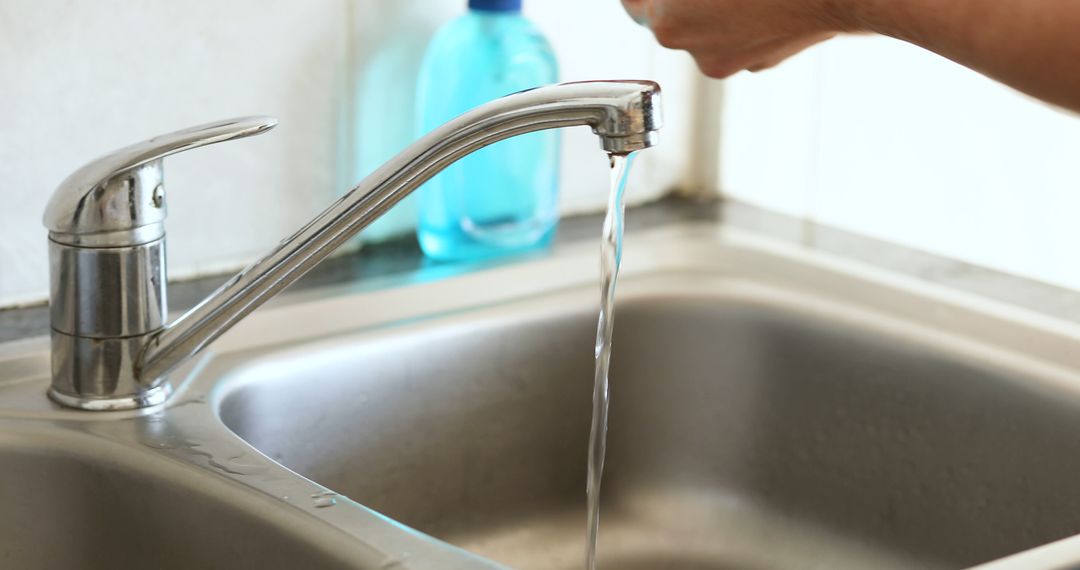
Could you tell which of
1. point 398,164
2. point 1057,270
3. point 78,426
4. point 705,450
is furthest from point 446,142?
point 1057,270

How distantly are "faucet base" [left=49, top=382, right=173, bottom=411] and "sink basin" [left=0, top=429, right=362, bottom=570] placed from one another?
1.2 inches

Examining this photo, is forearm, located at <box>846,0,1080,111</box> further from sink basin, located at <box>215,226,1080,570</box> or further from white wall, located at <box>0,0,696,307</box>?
white wall, located at <box>0,0,696,307</box>

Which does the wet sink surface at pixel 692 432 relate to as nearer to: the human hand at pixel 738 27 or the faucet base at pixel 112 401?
the faucet base at pixel 112 401

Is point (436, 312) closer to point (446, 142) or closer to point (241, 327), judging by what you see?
point (241, 327)

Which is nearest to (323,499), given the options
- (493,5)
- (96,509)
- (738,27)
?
(96,509)

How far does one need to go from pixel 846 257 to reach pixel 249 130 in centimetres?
51

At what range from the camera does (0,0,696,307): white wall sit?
79 centimetres

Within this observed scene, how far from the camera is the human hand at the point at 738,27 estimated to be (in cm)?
67

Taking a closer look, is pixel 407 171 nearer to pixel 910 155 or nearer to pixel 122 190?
pixel 122 190

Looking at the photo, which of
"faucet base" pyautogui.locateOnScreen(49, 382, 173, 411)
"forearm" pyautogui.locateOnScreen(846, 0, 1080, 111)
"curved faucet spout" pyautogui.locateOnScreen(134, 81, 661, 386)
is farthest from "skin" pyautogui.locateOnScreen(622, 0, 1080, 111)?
"faucet base" pyautogui.locateOnScreen(49, 382, 173, 411)

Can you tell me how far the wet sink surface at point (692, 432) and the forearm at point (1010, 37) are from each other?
0.97 feet

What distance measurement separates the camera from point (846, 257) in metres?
0.99

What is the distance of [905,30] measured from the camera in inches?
23.6

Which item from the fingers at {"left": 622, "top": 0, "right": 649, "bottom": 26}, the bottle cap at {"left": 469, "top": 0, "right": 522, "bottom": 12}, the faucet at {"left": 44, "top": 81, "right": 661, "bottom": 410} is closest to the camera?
the faucet at {"left": 44, "top": 81, "right": 661, "bottom": 410}
